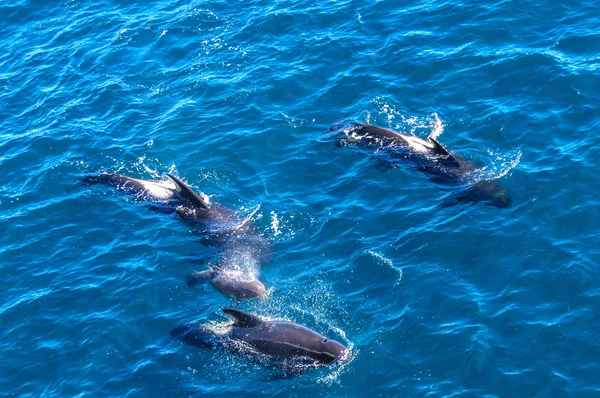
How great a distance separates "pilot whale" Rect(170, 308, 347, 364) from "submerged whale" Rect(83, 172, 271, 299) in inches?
91.1

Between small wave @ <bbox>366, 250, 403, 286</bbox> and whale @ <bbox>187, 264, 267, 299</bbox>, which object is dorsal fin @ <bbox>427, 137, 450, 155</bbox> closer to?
small wave @ <bbox>366, 250, 403, 286</bbox>

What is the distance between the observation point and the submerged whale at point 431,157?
Result: 31.4 m

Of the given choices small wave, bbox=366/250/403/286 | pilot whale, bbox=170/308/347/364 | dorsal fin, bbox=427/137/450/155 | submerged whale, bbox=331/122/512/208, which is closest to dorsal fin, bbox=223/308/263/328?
pilot whale, bbox=170/308/347/364

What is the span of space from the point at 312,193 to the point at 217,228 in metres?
4.65

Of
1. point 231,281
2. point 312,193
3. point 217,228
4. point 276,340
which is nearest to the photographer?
point 276,340

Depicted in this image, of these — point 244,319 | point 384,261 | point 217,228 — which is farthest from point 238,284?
point 384,261

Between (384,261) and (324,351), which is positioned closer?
(324,351)

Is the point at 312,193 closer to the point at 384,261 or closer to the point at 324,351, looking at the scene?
the point at 384,261

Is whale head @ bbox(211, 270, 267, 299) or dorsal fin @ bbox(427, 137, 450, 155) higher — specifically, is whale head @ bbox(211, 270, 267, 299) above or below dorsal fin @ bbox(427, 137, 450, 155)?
below

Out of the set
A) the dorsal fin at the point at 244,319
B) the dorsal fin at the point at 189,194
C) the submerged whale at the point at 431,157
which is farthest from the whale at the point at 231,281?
the submerged whale at the point at 431,157

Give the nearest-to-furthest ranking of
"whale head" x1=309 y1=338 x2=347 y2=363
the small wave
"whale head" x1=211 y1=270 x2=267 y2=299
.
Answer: "whale head" x1=309 y1=338 x2=347 y2=363
the small wave
"whale head" x1=211 y1=270 x2=267 y2=299

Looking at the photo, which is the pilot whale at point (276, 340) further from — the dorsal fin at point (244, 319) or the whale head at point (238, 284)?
the whale head at point (238, 284)

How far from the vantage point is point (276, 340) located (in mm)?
26250

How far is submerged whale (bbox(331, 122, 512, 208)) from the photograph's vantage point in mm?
31375
